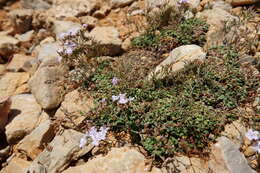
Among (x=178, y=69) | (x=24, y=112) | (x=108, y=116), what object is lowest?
(x=24, y=112)

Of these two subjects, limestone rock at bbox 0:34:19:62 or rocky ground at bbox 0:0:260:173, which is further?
limestone rock at bbox 0:34:19:62

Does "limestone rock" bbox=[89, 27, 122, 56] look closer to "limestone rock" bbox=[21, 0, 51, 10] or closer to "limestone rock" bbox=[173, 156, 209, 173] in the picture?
"limestone rock" bbox=[173, 156, 209, 173]

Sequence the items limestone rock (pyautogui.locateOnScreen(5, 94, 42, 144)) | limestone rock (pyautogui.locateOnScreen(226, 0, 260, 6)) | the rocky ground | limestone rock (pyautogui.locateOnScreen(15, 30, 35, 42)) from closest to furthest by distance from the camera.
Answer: the rocky ground → limestone rock (pyautogui.locateOnScreen(5, 94, 42, 144)) → limestone rock (pyautogui.locateOnScreen(226, 0, 260, 6)) → limestone rock (pyautogui.locateOnScreen(15, 30, 35, 42))

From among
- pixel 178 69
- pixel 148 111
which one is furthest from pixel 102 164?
pixel 178 69

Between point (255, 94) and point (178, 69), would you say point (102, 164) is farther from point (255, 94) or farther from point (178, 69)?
point (255, 94)

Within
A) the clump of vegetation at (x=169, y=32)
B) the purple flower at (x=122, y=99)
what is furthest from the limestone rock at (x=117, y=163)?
the clump of vegetation at (x=169, y=32)

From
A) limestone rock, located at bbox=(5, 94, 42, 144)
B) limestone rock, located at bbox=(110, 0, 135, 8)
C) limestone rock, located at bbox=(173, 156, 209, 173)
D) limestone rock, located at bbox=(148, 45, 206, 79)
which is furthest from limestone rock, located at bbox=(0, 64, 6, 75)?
limestone rock, located at bbox=(173, 156, 209, 173)

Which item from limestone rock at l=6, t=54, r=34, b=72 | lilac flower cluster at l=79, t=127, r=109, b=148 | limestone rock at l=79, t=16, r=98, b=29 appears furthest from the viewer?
limestone rock at l=79, t=16, r=98, b=29
